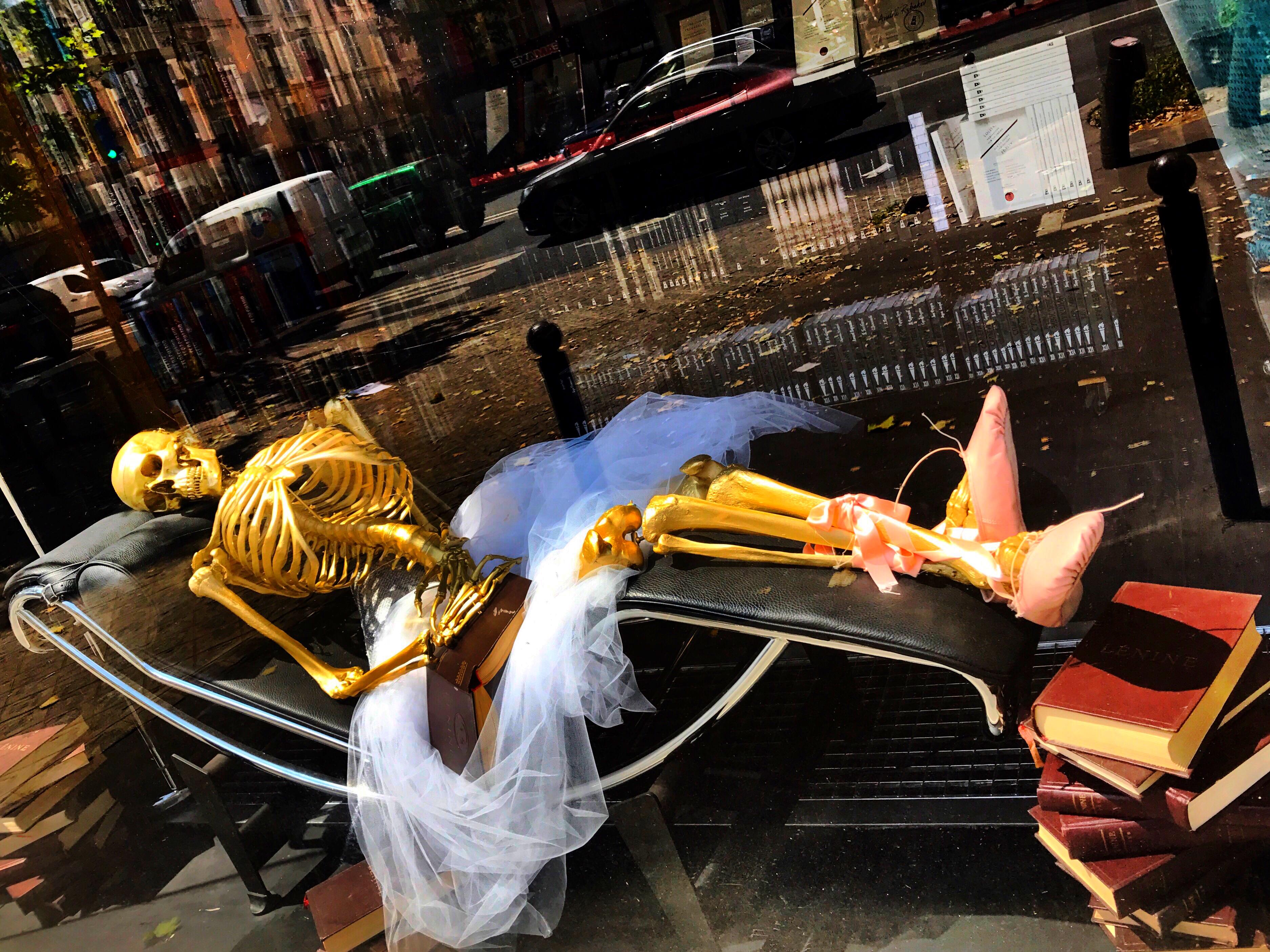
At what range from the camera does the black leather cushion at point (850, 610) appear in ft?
4.54

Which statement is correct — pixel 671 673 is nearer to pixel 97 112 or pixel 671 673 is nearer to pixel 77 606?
pixel 77 606

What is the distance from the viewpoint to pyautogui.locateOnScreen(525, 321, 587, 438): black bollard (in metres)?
2.10

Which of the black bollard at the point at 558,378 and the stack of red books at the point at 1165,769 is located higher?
the black bollard at the point at 558,378

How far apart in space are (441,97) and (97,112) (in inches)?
26.9

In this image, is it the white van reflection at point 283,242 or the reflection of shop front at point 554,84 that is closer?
the reflection of shop front at point 554,84

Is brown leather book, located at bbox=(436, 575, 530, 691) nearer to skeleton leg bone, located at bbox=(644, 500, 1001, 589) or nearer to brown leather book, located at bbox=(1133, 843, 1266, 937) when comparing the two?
skeleton leg bone, located at bbox=(644, 500, 1001, 589)

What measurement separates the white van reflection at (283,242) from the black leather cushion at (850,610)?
0.94m

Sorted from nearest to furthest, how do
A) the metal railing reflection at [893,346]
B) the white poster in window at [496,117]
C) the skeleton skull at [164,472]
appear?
the metal railing reflection at [893,346]
the white poster in window at [496,117]
the skeleton skull at [164,472]

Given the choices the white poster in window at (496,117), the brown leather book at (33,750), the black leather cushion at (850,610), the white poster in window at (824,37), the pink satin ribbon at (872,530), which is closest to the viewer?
the black leather cushion at (850,610)

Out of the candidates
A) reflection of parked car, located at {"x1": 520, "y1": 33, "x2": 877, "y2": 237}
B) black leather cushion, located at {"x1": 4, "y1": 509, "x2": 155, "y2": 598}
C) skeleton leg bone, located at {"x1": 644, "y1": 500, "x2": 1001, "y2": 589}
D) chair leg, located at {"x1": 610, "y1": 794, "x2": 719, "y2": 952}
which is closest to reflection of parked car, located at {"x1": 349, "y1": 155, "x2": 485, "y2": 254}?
reflection of parked car, located at {"x1": 520, "y1": 33, "x2": 877, "y2": 237}

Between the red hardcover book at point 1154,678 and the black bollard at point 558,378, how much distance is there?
117 cm

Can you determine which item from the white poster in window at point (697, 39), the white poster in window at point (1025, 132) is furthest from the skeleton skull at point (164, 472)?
the white poster in window at point (1025, 132)

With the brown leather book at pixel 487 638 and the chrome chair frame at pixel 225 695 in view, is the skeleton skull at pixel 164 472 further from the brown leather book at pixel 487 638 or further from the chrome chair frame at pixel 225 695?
the brown leather book at pixel 487 638

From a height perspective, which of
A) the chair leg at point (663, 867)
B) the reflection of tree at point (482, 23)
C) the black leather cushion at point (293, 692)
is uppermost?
the reflection of tree at point (482, 23)
